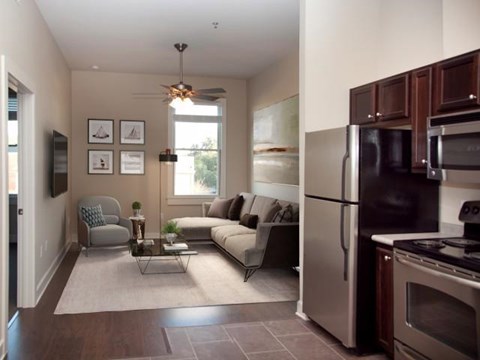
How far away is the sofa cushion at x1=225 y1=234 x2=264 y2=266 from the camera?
5.29m

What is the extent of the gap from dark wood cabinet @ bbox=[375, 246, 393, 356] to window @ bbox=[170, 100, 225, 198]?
19.1ft

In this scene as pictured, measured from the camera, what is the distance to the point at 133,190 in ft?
27.8

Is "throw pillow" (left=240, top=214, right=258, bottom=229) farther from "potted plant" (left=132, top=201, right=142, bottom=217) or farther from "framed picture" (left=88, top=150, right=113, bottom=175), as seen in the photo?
"framed picture" (left=88, top=150, right=113, bottom=175)

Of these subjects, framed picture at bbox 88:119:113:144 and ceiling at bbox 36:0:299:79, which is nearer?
ceiling at bbox 36:0:299:79

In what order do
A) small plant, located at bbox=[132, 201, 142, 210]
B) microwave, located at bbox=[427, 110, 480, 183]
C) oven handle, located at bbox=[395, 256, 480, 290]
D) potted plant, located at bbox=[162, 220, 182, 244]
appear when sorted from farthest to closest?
small plant, located at bbox=[132, 201, 142, 210], potted plant, located at bbox=[162, 220, 182, 244], microwave, located at bbox=[427, 110, 480, 183], oven handle, located at bbox=[395, 256, 480, 290]

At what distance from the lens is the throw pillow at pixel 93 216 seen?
7055 mm

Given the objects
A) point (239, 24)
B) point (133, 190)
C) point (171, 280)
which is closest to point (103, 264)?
point (171, 280)

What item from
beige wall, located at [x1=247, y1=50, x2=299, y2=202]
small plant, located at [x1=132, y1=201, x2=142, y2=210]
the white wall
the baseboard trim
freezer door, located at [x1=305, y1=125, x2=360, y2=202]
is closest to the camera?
freezer door, located at [x1=305, y1=125, x2=360, y2=202]

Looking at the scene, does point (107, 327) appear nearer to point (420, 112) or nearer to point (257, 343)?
point (257, 343)

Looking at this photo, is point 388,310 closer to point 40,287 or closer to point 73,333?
point 73,333

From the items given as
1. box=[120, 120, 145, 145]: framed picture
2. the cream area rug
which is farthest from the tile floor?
box=[120, 120, 145, 145]: framed picture

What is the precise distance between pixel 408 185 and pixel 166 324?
231 centimetres

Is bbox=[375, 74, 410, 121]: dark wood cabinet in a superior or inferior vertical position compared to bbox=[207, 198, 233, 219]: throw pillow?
superior

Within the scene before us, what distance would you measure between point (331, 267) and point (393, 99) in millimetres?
1400
